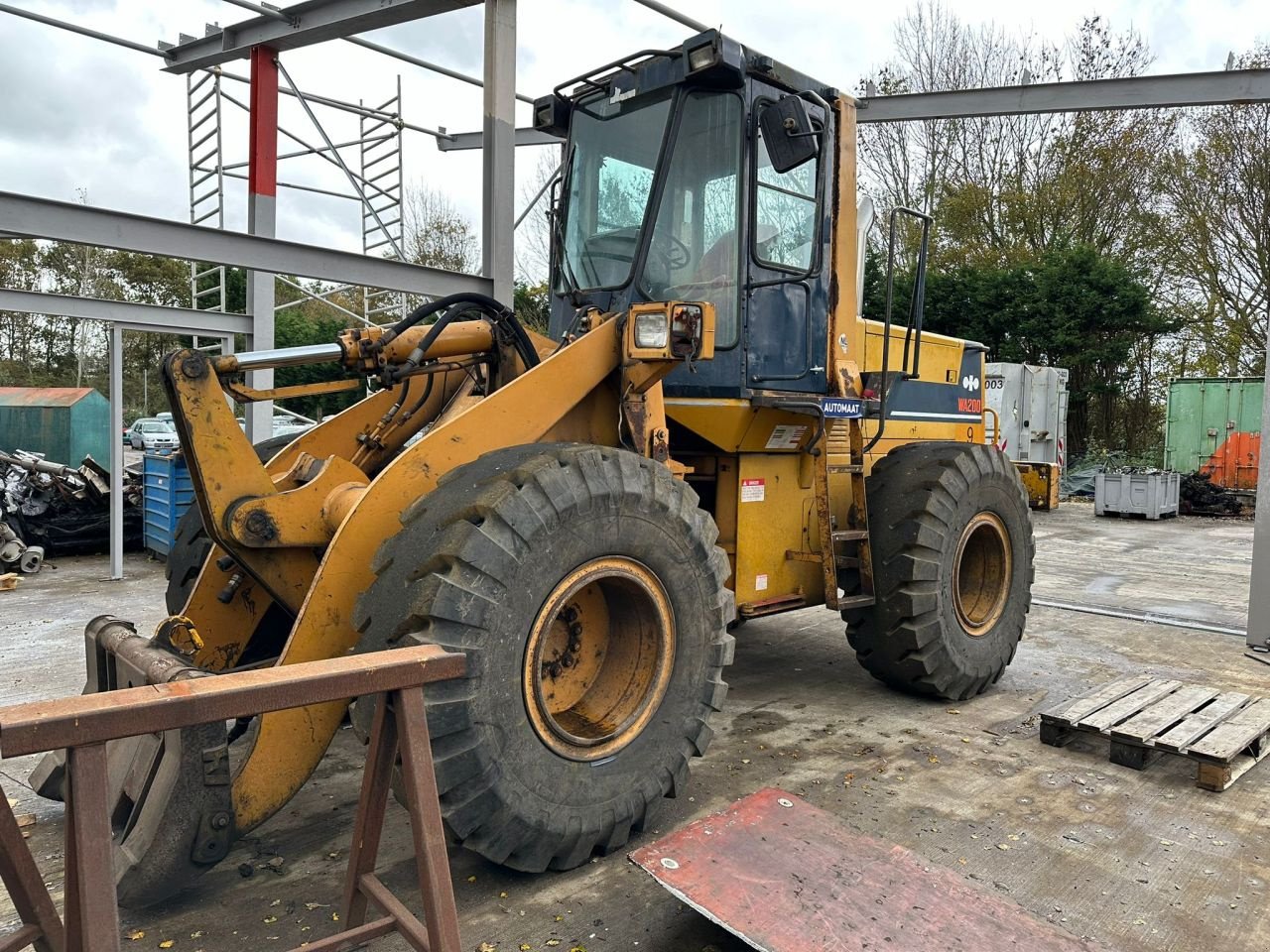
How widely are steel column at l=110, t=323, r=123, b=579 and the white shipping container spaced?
13.9 meters

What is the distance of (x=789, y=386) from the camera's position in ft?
15.4

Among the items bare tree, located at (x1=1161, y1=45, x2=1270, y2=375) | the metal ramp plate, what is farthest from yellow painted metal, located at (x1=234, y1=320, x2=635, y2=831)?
bare tree, located at (x1=1161, y1=45, x2=1270, y2=375)

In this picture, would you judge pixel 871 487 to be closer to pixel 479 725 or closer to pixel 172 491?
pixel 479 725

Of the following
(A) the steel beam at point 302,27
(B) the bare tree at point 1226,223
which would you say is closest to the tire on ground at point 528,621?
(A) the steel beam at point 302,27

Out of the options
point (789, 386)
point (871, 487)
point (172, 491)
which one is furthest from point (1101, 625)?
point (172, 491)

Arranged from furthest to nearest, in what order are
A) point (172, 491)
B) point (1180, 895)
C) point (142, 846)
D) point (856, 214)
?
1. point (172, 491)
2. point (856, 214)
3. point (1180, 895)
4. point (142, 846)

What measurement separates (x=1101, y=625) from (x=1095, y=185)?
19541 mm

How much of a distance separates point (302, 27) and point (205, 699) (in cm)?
656

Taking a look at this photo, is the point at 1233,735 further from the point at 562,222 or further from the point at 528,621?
the point at 562,222

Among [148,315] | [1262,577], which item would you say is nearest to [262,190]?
[148,315]

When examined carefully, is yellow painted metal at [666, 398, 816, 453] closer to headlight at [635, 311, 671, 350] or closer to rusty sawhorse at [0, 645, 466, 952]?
headlight at [635, 311, 671, 350]

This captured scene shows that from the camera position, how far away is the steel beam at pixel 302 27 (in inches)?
241

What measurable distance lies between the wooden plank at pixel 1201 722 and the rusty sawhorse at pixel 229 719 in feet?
11.6

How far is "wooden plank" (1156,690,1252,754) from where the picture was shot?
14.0 ft
